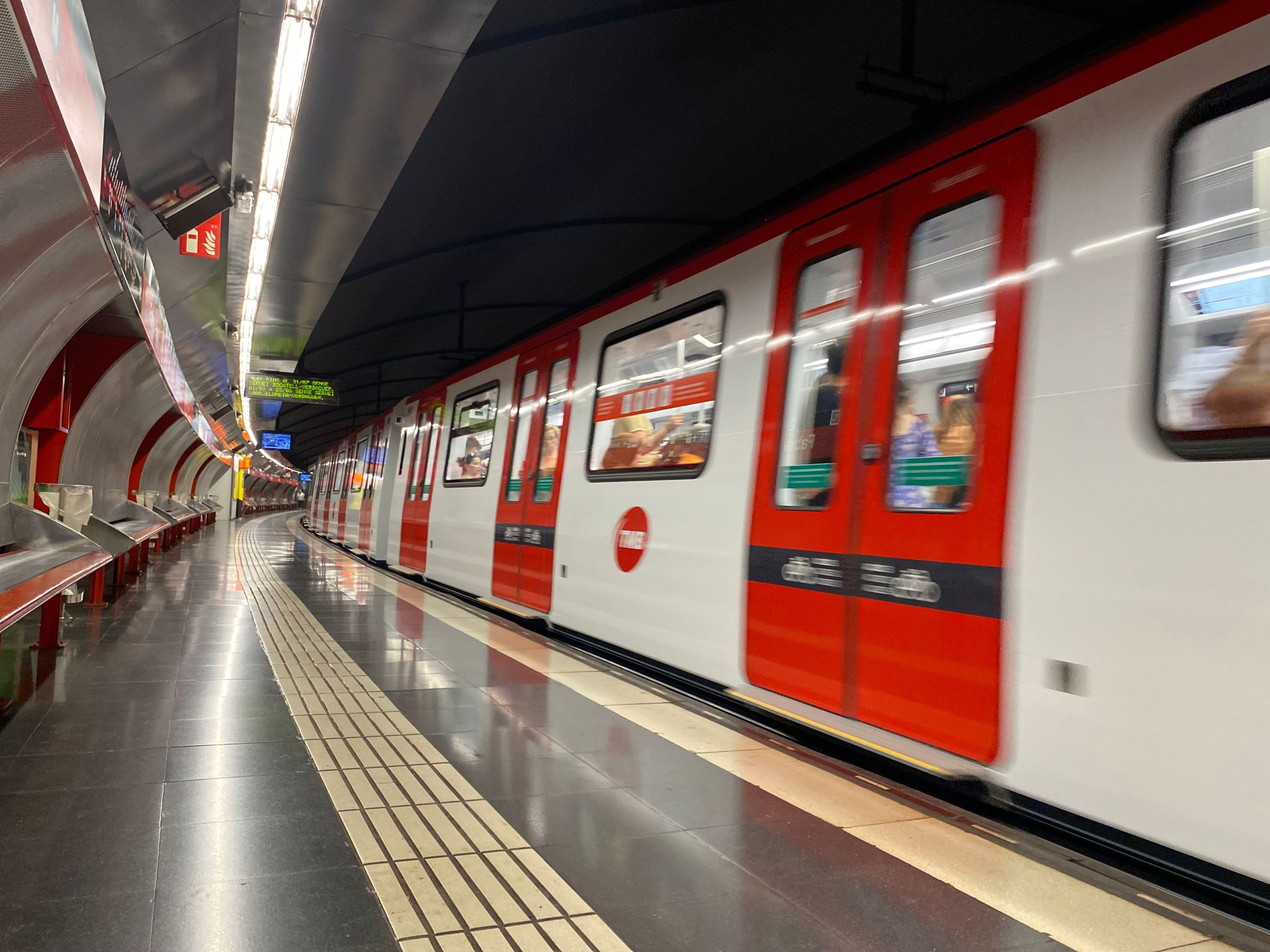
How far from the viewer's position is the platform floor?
6.88 feet

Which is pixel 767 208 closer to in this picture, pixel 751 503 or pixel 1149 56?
pixel 751 503

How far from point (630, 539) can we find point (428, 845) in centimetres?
282

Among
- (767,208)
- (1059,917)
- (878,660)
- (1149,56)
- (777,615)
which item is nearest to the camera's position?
(1059,917)

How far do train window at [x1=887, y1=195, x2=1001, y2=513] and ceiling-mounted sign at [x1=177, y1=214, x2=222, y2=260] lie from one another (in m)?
6.97

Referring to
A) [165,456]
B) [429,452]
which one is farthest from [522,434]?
[165,456]

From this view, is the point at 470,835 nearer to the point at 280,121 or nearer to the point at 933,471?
the point at 933,471

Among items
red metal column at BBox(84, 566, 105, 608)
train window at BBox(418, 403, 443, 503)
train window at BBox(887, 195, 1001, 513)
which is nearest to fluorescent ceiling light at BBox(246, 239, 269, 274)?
train window at BBox(418, 403, 443, 503)

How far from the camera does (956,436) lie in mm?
3021

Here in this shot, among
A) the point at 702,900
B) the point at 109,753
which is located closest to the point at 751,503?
the point at 702,900

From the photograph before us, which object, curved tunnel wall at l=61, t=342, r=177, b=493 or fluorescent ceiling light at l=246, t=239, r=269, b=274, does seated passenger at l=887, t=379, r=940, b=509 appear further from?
curved tunnel wall at l=61, t=342, r=177, b=493

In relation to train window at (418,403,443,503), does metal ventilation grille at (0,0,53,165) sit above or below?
above

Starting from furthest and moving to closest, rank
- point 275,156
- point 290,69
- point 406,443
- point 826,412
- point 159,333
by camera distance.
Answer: point 406,443 → point 159,333 → point 275,156 → point 290,69 → point 826,412

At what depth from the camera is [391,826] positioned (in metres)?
2.71

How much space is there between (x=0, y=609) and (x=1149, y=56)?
176 inches
